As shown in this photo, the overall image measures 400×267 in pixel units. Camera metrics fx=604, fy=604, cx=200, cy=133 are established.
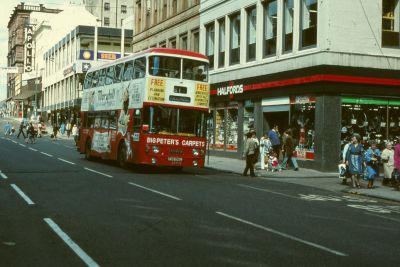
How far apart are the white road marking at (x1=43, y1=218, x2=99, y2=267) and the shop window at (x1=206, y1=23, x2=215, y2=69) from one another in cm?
2748

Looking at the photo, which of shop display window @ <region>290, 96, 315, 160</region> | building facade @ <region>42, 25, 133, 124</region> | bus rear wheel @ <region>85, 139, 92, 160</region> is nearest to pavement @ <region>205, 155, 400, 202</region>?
shop display window @ <region>290, 96, 315, 160</region>

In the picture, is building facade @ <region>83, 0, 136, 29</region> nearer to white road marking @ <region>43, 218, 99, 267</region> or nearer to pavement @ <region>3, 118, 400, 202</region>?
pavement @ <region>3, 118, 400, 202</region>

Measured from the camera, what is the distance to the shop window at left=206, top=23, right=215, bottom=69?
1454 inches

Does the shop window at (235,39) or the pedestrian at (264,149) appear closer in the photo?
the pedestrian at (264,149)

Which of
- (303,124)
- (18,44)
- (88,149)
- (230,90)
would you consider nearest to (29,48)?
(18,44)

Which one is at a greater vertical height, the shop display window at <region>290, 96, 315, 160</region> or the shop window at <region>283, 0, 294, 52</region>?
the shop window at <region>283, 0, 294, 52</region>

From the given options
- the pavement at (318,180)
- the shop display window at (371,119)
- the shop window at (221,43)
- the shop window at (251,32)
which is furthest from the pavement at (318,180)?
the shop window at (221,43)

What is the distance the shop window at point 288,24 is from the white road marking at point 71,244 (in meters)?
19.9

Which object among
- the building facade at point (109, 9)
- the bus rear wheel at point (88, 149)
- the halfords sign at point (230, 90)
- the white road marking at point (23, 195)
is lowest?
the white road marking at point (23, 195)

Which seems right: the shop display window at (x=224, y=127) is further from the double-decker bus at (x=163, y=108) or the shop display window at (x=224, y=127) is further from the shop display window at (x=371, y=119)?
the double-decker bus at (x=163, y=108)

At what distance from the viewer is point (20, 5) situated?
14750 centimetres

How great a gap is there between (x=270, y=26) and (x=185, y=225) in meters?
21.5

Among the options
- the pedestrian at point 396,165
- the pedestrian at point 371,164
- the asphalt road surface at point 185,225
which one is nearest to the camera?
the asphalt road surface at point 185,225

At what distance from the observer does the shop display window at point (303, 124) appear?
26.0 metres
